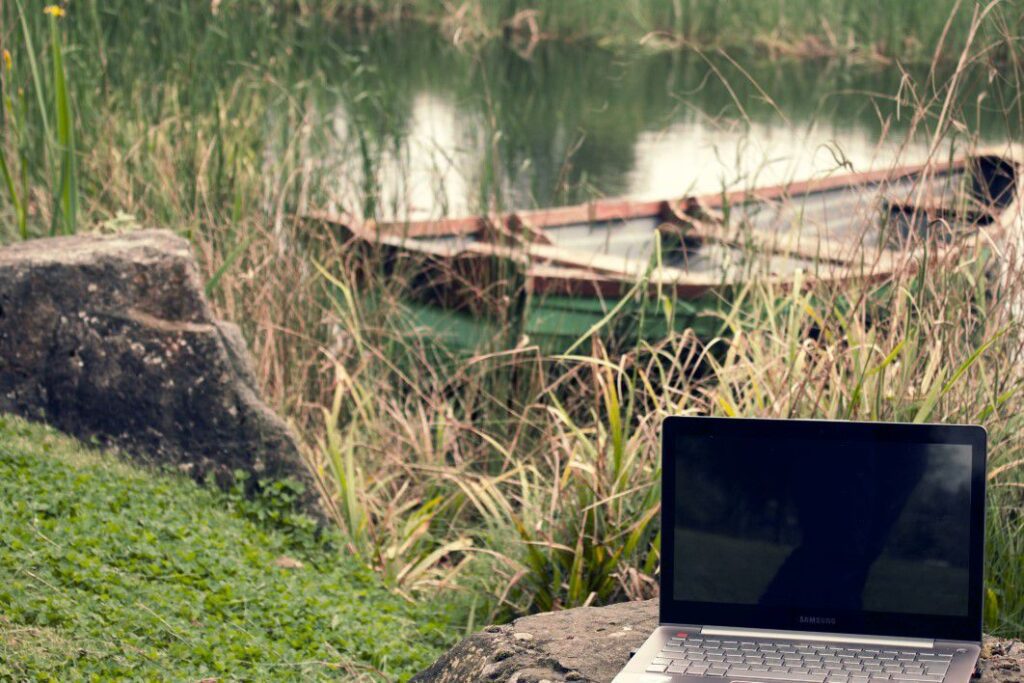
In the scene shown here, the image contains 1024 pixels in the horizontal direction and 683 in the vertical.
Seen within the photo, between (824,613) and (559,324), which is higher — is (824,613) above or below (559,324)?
above

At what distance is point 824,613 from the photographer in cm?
201

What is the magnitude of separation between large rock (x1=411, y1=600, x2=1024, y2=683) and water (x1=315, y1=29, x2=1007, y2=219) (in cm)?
408

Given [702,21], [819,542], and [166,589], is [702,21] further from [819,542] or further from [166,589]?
[819,542]

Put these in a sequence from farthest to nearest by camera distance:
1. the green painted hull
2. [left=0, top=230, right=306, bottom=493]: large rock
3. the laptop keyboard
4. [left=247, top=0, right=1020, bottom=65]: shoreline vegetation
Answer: [left=247, top=0, right=1020, bottom=65]: shoreline vegetation → the green painted hull → [left=0, top=230, right=306, bottom=493]: large rock → the laptop keyboard

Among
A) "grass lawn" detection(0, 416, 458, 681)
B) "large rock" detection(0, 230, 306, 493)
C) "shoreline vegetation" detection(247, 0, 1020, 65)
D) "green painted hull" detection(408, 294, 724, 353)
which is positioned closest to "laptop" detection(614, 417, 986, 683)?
"grass lawn" detection(0, 416, 458, 681)

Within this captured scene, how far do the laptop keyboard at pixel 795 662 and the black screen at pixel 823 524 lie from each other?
0.09 m

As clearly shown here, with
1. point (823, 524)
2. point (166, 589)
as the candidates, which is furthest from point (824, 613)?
point (166, 589)

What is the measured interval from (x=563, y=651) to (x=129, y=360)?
2.09 metres

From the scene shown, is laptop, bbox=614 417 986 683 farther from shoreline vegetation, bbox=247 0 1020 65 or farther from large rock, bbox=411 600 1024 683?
shoreline vegetation, bbox=247 0 1020 65

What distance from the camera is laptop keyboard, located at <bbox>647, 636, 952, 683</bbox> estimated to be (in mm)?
1847

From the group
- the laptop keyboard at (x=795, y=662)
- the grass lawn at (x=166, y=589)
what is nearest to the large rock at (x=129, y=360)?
the grass lawn at (x=166, y=589)

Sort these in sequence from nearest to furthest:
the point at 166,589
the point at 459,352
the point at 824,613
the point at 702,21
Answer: the point at 824,613, the point at 166,589, the point at 459,352, the point at 702,21

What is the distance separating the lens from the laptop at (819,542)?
198cm

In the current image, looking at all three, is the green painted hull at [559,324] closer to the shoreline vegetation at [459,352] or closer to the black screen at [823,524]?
the shoreline vegetation at [459,352]
